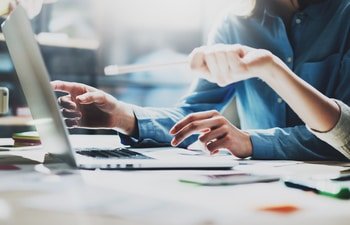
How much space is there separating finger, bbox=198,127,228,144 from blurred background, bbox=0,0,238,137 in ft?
5.41

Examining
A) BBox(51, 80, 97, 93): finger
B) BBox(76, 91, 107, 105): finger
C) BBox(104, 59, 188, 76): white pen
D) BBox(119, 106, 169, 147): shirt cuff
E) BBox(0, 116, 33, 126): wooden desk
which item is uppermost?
BBox(104, 59, 188, 76): white pen

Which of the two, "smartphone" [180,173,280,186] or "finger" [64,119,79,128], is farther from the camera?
"finger" [64,119,79,128]

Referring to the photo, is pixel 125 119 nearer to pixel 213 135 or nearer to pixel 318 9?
pixel 213 135

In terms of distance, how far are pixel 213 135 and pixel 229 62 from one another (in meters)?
0.17

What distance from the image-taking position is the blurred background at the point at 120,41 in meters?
2.53

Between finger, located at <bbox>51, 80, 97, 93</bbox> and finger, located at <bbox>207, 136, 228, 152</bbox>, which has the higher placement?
finger, located at <bbox>51, 80, 97, 93</bbox>

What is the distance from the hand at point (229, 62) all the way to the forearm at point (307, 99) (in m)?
0.02

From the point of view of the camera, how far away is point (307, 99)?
0.96 metres

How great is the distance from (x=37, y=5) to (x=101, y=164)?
1065mm

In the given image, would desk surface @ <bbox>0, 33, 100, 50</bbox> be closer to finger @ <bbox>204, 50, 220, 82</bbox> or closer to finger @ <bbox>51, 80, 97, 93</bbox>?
finger @ <bbox>51, 80, 97, 93</bbox>

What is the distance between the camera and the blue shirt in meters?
1.12

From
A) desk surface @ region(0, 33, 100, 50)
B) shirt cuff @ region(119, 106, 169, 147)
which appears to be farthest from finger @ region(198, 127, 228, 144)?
desk surface @ region(0, 33, 100, 50)

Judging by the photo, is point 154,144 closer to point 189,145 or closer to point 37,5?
point 189,145

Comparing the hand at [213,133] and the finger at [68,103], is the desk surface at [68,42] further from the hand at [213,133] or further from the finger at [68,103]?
the hand at [213,133]
